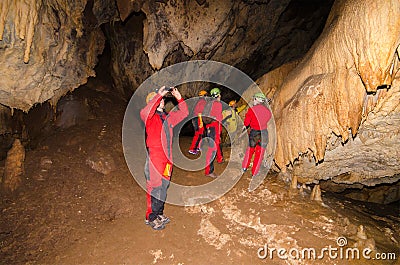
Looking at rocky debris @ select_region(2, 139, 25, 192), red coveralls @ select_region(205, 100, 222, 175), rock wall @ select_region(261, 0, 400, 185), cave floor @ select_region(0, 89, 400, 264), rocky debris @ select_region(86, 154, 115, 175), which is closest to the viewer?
cave floor @ select_region(0, 89, 400, 264)

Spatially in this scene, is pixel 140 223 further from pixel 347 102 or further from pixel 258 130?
pixel 347 102

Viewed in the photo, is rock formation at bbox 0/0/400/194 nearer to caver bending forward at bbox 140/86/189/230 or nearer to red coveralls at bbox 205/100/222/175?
red coveralls at bbox 205/100/222/175

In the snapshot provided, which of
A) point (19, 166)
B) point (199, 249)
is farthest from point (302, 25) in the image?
point (19, 166)

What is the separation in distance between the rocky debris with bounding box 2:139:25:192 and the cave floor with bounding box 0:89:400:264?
0.48 feet

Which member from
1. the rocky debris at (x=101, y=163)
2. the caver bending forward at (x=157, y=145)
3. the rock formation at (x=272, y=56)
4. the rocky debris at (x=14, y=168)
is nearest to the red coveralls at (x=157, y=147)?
the caver bending forward at (x=157, y=145)

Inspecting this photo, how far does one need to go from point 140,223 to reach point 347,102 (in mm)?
3902

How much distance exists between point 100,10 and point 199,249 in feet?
22.2

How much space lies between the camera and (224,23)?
7945mm

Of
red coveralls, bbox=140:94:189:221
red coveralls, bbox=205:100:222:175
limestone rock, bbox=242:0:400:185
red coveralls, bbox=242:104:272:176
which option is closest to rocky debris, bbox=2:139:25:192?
red coveralls, bbox=140:94:189:221

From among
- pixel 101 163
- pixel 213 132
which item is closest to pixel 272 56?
pixel 213 132

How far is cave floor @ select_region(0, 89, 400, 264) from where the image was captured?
150 inches

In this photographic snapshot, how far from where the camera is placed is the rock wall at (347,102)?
4000 mm

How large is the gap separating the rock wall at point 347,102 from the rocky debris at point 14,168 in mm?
5175

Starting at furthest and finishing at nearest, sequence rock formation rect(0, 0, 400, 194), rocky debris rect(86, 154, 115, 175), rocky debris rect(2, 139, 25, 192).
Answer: rocky debris rect(86, 154, 115, 175) → rocky debris rect(2, 139, 25, 192) → rock formation rect(0, 0, 400, 194)
